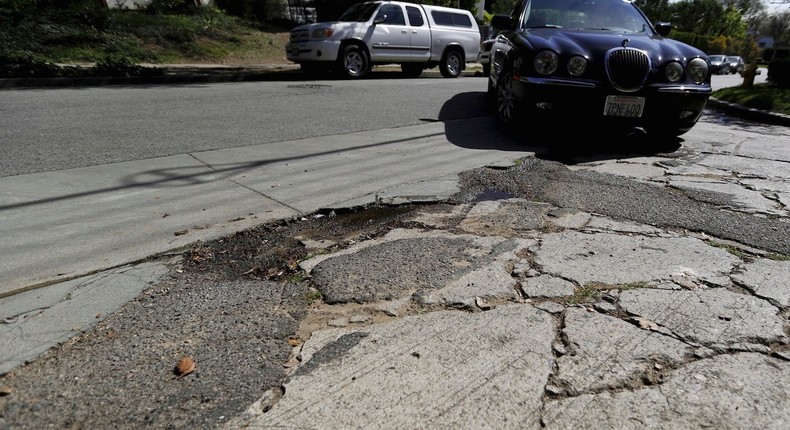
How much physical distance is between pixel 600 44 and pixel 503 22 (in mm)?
1853

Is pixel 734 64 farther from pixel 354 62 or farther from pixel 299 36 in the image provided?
pixel 299 36

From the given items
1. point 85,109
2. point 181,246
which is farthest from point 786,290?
point 85,109

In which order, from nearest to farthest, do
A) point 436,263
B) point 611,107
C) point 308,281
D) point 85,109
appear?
point 308,281 < point 436,263 < point 611,107 < point 85,109

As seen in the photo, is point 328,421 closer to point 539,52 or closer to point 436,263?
point 436,263

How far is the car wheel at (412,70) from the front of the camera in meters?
14.8

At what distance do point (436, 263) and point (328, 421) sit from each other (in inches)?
51.6

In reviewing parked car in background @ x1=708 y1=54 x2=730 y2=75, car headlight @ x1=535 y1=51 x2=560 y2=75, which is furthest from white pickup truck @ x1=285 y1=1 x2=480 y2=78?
parked car in background @ x1=708 y1=54 x2=730 y2=75

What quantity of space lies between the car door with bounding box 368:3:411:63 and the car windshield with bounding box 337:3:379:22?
0.20 m

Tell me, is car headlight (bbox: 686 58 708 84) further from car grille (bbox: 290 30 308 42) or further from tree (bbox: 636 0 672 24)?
tree (bbox: 636 0 672 24)

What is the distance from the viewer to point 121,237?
3.23m

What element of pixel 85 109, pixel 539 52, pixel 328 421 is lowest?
pixel 328 421

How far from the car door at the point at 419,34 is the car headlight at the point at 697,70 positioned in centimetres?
932

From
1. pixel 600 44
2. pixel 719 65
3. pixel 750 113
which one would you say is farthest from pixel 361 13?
pixel 719 65

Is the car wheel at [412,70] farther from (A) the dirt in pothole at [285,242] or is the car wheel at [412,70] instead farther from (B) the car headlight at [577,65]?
(A) the dirt in pothole at [285,242]
